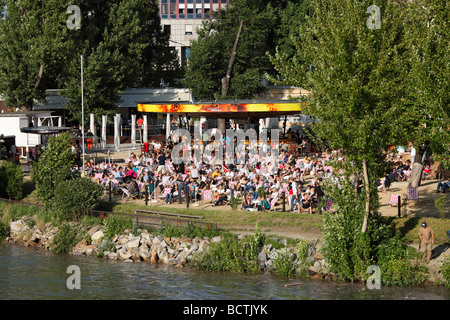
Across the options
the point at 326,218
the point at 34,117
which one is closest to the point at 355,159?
the point at 326,218

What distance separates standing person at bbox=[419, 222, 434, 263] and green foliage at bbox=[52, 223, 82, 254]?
1397cm

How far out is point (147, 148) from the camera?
41.3m

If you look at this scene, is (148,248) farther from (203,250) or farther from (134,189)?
(134,189)

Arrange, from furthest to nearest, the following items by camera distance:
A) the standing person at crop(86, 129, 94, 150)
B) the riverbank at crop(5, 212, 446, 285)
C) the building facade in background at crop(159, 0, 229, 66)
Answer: the building facade in background at crop(159, 0, 229, 66) < the standing person at crop(86, 129, 94, 150) < the riverbank at crop(5, 212, 446, 285)

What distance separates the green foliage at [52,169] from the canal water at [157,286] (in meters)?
4.59

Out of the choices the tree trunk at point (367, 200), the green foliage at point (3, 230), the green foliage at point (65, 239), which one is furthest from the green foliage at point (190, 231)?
the green foliage at point (3, 230)

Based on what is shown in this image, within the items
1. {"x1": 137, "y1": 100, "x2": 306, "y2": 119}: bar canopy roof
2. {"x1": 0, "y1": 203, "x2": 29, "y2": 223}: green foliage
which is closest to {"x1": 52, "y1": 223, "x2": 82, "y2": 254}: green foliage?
{"x1": 0, "y1": 203, "x2": 29, "y2": 223}: green foliage

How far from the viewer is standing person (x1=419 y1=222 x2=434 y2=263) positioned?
2178cm

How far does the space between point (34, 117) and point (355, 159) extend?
28.9 metres

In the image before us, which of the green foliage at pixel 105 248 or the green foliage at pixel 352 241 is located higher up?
the green foliage at pixel 352 241

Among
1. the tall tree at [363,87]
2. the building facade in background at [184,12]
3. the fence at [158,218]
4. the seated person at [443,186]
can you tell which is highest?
the building facade in background at [184,12]

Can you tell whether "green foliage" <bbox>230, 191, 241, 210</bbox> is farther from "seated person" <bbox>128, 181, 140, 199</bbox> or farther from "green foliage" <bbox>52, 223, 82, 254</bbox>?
"green foliage" <bbox>52, 223, 82, 254</bbox>

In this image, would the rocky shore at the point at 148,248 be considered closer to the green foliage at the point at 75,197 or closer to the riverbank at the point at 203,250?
the riverbank at the point at 203,250

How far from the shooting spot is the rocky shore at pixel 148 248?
23734 mm
